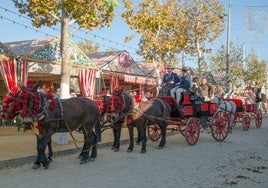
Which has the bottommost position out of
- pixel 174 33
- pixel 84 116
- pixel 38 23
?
pixel 84 116

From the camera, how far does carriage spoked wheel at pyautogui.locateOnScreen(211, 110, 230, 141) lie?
1319 centimetres

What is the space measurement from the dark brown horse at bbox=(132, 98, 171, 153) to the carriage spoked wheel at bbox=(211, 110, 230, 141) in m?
2.16

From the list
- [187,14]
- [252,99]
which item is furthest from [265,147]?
[187,14]

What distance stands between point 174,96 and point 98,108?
3.78 metres

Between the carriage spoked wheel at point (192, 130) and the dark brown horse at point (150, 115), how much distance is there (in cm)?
78

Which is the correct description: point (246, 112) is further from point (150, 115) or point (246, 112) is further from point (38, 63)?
point (38, 63)

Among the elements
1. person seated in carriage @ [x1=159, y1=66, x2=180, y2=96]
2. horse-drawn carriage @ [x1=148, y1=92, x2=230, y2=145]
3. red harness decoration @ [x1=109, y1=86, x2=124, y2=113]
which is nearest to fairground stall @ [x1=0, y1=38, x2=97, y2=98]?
red harness decoration @ [x1=109, y1=86, x2=124, y2=113]

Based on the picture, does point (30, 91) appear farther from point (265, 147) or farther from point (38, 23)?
point (265, 147)

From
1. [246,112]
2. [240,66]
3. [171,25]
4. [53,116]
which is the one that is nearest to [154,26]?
[171,25]

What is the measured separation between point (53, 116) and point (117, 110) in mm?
2135

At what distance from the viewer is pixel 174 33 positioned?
1004 inches

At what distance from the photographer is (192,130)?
1223 centimetres

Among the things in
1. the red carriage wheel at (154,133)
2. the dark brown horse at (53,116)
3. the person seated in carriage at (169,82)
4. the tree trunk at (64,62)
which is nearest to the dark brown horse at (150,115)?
the person seated in carriage at (169,82)

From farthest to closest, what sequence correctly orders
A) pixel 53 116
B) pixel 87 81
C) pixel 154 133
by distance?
pixel 87 81 < pixel 154 133 < pixel 53 116
